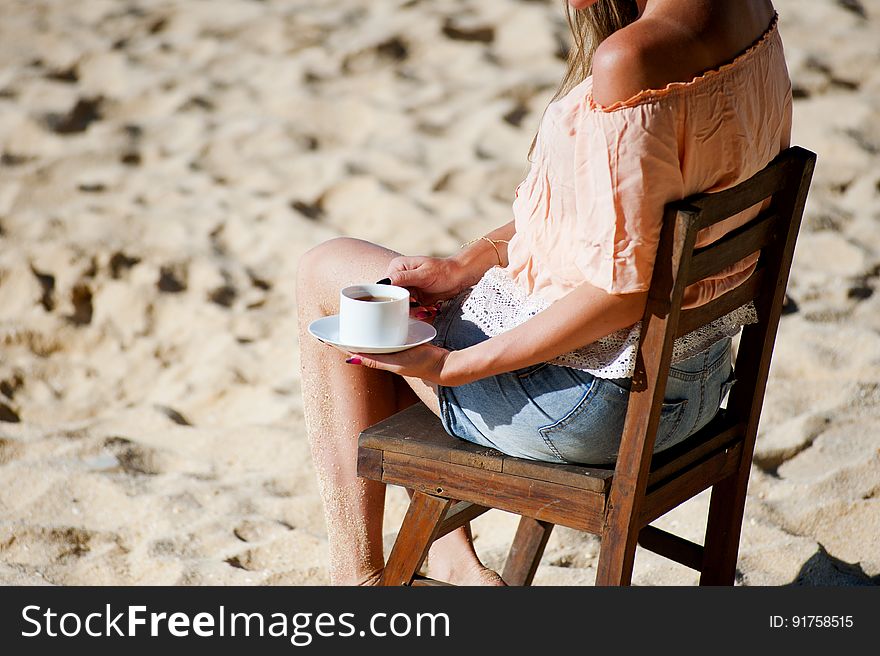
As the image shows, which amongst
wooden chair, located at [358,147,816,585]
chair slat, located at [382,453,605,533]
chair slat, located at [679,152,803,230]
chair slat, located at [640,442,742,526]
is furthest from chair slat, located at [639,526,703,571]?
chair slat, located at [679,152,803,230]

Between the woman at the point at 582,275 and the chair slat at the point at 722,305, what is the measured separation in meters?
0.02

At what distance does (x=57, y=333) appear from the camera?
10.3 ft

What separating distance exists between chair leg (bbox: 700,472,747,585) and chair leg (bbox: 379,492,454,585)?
1.50 feet

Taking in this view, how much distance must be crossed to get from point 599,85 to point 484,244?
56 cm

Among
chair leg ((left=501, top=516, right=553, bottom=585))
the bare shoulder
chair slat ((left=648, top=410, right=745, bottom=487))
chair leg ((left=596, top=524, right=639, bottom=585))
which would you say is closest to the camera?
the bare shoulder

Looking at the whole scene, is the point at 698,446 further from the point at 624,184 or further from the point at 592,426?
the point at 624,184

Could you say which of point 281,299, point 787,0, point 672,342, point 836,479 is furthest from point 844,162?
point 672,342

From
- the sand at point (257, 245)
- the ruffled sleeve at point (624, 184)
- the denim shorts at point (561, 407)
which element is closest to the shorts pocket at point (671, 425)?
the denim shorts at point (561, 407)

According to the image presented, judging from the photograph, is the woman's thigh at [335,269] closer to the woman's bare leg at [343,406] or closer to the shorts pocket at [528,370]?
the woman's bare leg at [343,406]

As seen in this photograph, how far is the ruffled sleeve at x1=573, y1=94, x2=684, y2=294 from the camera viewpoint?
138 centimetres

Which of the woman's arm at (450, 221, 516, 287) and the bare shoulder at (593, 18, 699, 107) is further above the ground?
the bare shoulder at (593, 18, 699, 107)

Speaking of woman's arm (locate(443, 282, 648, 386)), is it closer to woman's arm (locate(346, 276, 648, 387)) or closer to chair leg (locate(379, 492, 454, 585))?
woman's arm (locate(346, 276, 648, 387))

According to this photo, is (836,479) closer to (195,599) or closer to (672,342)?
(672,342)

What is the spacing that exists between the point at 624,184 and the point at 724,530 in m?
0.69
